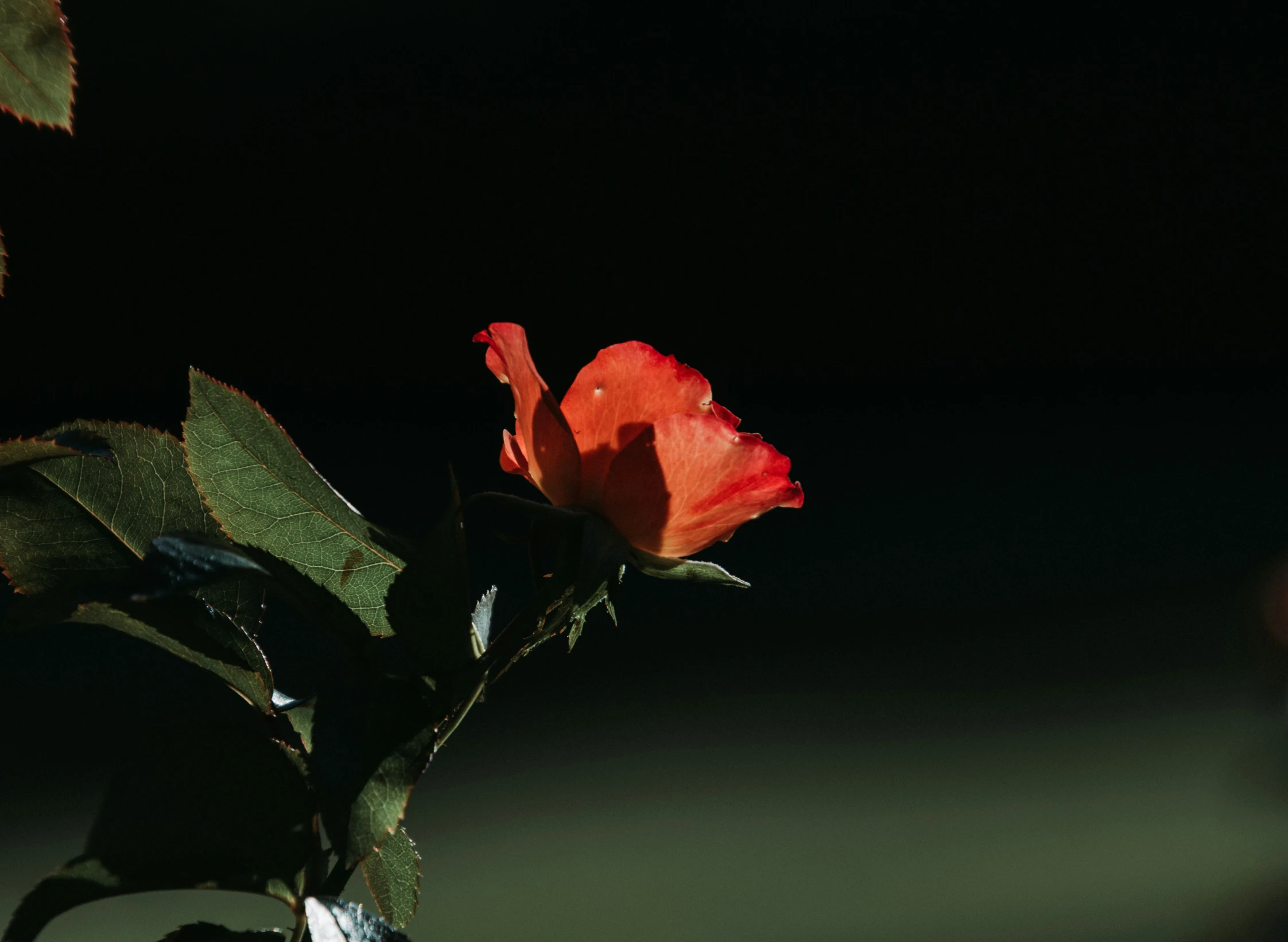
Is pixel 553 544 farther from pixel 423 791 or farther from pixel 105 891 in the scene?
pixel 423 791

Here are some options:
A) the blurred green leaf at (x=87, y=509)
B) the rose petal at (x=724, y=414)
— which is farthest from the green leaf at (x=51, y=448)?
the rose petal at (x=724, y=414)

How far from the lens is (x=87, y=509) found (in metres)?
0.17

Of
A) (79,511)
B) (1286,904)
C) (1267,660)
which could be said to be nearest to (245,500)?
(79,511)

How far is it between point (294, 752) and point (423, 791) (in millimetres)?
1000

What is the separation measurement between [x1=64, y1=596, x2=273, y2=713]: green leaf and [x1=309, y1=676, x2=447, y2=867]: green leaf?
2cm

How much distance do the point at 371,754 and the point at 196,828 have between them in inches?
1.2

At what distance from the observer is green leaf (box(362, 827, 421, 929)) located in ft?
0.61

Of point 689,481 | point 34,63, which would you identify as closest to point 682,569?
point 689,481

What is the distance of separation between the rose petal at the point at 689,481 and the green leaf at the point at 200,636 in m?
0.07

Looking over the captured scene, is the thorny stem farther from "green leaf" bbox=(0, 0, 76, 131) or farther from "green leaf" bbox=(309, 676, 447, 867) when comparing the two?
"green leaf" bbox=(0, 0, 76, 131)

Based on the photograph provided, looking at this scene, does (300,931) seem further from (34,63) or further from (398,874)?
(34,63)

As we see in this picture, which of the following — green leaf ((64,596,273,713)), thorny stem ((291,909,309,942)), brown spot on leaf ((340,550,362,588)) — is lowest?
→ thorny stem ((291,909,309,942))

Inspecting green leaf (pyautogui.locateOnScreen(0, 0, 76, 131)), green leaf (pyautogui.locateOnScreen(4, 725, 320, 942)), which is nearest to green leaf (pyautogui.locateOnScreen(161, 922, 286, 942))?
green leaf (pyautogui.locateOnScreen(4, 725, 320, 942))

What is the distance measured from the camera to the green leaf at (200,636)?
0.51 ft
